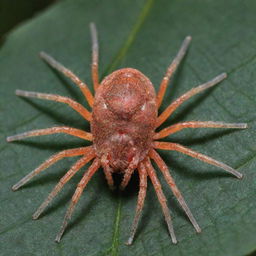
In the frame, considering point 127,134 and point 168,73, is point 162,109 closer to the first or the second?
point 168,73

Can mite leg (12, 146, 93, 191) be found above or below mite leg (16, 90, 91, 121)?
below

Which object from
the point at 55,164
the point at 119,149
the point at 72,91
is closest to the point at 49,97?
the point at 72,91

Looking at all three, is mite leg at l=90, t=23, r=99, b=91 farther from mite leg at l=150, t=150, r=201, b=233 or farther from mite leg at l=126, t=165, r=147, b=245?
mite leg at l=126, t=165, r=147, b=245

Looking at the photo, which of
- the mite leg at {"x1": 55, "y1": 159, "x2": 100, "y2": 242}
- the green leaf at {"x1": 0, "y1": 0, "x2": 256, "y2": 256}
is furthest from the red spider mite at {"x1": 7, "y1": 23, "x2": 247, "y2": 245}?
the green leaf at {"x1": 0, "y1": 0, "x2": 256, "y2": 256}

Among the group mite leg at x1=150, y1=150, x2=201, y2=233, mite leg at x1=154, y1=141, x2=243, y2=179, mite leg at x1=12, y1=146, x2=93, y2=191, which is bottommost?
mite leg at x1=12, y1=146, x2=93, y2=191

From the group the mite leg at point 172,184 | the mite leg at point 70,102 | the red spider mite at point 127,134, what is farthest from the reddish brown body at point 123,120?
the mite leg at point 70,102

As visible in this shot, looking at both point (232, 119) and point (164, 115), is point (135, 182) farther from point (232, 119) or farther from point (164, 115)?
point (232, 119)

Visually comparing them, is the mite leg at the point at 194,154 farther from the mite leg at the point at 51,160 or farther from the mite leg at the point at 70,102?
the mite leg at the point at 70,102
